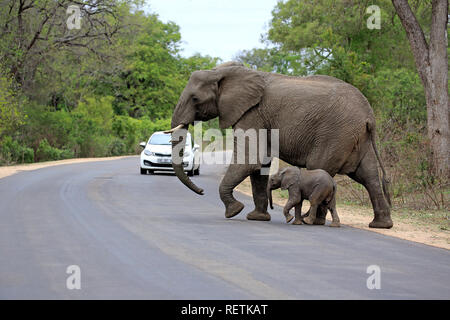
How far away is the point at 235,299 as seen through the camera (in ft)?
22.7

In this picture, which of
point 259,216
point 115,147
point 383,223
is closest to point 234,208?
point 259,216

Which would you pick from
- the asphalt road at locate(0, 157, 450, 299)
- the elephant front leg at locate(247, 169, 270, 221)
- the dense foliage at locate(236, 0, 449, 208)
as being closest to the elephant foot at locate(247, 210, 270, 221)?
the elephant front leg at locate(247, 169, 270, 221)

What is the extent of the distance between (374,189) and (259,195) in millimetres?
1996

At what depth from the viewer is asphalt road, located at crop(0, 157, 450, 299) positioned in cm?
734

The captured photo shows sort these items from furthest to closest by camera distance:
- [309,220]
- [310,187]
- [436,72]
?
1. [436,72]
2. [309,220]
3. [310,187]

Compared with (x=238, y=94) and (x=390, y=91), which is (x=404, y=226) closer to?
(x=238, y=94)

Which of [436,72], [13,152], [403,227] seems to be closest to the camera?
[403,227]

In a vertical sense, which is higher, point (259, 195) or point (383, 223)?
point (259, 195)

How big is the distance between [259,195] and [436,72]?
9.61 meters

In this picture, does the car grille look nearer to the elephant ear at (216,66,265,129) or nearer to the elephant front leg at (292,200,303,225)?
the elephant ear at (216,66,265,129)

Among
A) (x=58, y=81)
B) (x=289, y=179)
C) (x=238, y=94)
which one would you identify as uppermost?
(x=58, y=81)

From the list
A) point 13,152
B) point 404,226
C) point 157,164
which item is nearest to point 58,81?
point 13,152

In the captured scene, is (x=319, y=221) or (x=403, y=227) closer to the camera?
(x=319, y=221)

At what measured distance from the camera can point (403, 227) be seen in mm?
14008
